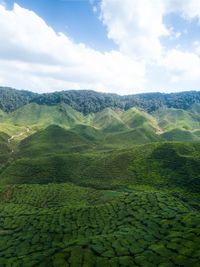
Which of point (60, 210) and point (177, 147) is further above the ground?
point (177, 147)

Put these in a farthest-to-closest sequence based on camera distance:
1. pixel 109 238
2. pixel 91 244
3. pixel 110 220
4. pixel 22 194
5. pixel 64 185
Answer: pixel 64 185, pixel 22 194, pixel 110 220, pixel 109 238, pixel 91 244

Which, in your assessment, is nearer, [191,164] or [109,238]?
[109,238]

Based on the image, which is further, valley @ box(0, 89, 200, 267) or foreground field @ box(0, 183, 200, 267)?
valley @ box(0, 89, 200, 267)

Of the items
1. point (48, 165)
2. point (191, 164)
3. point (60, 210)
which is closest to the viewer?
point (60, 210)

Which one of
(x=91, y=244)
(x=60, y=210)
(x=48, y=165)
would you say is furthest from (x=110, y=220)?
(x=48, y=165)

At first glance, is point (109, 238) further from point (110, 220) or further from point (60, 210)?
point (60, 210)

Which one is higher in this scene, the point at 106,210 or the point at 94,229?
the point at 106,210

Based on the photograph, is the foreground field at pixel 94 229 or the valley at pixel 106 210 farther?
the valley at pixel 106 210

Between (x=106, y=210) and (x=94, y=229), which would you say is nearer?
(x=94, y=229)
